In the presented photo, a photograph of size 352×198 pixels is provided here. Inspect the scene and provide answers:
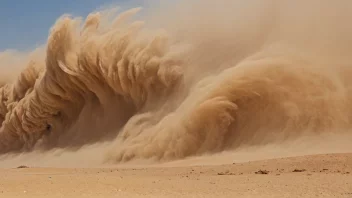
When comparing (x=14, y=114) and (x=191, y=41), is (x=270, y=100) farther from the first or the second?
(x=14, y=114)

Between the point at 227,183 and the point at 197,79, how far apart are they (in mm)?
9208

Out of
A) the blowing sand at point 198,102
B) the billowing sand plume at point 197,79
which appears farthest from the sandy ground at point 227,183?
the billowing sand plume at point 197,79

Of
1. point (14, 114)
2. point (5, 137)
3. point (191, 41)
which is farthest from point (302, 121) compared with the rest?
point (5, 137)

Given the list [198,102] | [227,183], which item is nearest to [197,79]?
[198,102]

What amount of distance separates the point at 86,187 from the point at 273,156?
5668 millimetres

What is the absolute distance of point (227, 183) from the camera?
8.77 m

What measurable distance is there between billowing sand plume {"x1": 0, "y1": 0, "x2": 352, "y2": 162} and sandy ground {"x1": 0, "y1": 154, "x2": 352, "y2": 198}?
3.23 meters

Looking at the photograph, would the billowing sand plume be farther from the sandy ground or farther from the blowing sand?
the sandy ground

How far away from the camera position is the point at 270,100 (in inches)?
579

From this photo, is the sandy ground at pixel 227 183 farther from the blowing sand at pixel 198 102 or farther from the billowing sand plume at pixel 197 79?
the billowing sand plume at pixel 197 79

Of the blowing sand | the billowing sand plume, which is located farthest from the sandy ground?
the billowing sand plume

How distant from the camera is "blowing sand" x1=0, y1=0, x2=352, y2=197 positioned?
31.8ft

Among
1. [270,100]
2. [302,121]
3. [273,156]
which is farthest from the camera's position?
[270,100]

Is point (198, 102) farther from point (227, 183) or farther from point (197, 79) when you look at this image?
point (227, 183)
